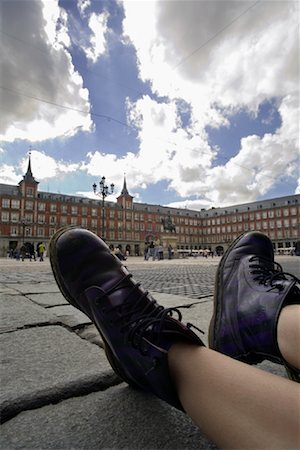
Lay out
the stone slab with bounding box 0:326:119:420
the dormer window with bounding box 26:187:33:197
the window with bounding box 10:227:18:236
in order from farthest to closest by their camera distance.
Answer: the dormer window with bounding box 26:187:33:197 → the window with bounding box 10:227:18:236 → the stone slab with bounding box 0:326:119:420

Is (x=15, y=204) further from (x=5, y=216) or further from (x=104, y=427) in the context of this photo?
(x=104, y=427)

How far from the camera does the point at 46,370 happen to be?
0.94 metres

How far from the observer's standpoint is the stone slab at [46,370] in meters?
0.78

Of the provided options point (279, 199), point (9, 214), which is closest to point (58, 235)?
point (9, 214)

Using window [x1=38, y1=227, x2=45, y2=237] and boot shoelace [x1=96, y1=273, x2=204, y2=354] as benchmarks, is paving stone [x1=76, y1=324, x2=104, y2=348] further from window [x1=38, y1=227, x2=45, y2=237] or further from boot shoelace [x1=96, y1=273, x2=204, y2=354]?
window [x1=38, y1=227, x2=45, y2=237]

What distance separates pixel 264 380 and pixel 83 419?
48 cm

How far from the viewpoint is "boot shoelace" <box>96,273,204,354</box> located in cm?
81

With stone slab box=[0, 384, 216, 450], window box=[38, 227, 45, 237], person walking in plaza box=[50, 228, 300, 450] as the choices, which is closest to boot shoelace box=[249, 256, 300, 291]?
person walking in plaza box=[50, 228, 300, 450]

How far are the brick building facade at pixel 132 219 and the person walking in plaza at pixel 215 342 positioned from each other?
3619cm

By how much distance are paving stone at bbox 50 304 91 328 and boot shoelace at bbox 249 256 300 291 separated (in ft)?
3.35

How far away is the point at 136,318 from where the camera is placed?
2.90 ft

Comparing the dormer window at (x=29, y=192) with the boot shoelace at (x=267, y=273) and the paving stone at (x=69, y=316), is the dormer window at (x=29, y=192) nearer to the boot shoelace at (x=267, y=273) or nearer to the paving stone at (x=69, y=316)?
the paving stone at (x=69, y=316)

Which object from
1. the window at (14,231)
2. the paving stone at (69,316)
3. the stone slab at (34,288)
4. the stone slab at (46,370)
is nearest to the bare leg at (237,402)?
the stone slab at (46,370)

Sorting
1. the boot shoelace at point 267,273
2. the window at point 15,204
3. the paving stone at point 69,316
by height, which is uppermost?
the window at point 15,204
